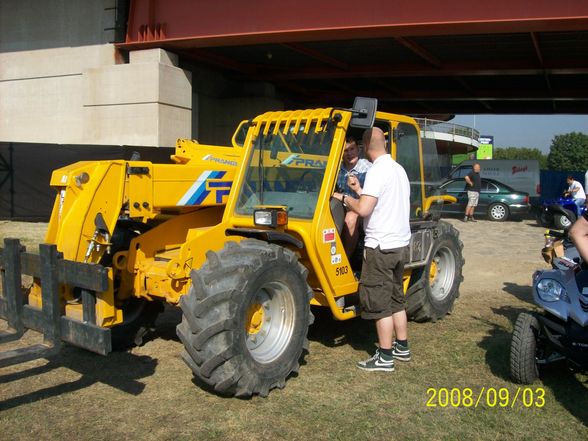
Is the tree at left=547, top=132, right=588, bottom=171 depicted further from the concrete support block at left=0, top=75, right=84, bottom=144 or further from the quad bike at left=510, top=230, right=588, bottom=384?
the quad bike at left=510, top=230, right=588, bottom=384

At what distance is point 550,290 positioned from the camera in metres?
4.60

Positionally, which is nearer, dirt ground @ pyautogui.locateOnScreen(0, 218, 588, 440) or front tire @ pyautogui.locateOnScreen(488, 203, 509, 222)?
dirt ground @ pyautogui.locateOnScreen(0, 218, 588, 440)

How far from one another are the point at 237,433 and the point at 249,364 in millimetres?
546

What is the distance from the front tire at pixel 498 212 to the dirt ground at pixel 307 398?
14.6 m

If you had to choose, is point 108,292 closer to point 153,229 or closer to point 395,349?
point 153,229

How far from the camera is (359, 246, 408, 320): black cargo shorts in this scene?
4.90 meters

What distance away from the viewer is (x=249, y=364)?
420 centimetres

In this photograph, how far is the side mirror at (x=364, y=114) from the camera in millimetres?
4875

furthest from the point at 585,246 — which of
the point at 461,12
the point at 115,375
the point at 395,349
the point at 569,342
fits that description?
the point at 461,12

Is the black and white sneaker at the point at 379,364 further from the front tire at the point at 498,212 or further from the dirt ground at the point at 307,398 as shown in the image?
the front tire at the point at 498,212

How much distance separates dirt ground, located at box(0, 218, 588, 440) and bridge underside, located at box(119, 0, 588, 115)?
7.69 meters

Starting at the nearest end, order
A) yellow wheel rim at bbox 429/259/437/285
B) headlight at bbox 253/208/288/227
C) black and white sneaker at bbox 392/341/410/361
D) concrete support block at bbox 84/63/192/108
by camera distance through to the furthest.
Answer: headlight at bbox 253/208/288/227 → black and white sneaker at bbox 392/341/410/361 → yellow wheel rim at bbox 429/259/437/285 → concrete support block at bbox 84/63/192/108
